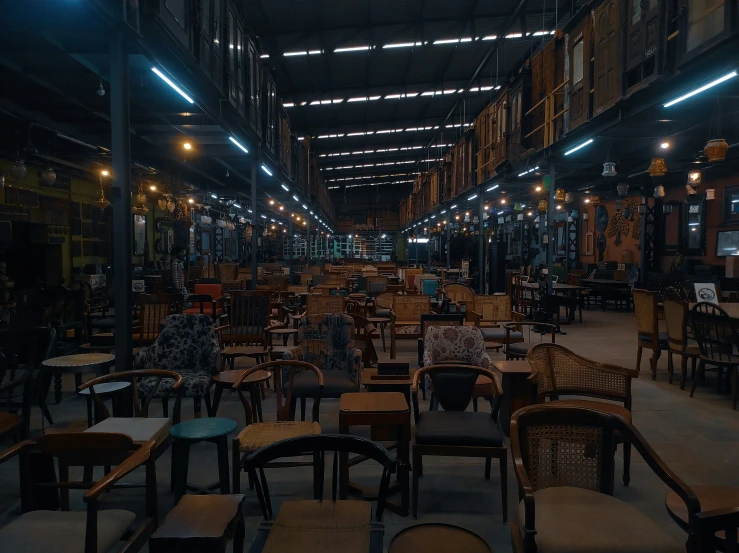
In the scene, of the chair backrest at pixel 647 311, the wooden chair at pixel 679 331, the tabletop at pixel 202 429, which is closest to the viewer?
the tabletop at pixel 202 429

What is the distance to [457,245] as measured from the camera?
24141 mm

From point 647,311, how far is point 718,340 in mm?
1006

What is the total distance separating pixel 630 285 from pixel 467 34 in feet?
25.1

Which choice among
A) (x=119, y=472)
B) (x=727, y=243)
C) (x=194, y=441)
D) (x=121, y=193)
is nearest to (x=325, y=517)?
(x=119, y=472)

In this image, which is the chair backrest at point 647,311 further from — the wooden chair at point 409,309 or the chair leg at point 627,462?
the chair leg at point 627,462

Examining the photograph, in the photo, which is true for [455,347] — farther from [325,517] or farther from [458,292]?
[458,292]

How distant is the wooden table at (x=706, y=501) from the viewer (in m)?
2.12

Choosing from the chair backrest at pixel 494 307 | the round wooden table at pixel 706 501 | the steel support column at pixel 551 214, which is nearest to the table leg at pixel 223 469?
the round wooden table at pixel 706 501

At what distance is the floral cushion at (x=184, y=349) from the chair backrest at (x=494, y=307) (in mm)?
4195

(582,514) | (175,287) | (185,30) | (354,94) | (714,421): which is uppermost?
(354,94)

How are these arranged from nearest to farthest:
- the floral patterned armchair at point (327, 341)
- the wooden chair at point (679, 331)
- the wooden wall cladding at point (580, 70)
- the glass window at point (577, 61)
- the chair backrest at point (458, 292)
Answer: the floral patterned armchair at point (327, 341), the wooden chair at point (679, 331), the wooden wall cladding at point (580, 70), the glass window at point (577, 61), the chair backrest at point (458, 292)

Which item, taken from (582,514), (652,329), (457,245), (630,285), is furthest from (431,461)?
(457,245)

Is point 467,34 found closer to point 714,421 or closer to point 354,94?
point 354,94

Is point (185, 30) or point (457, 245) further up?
point (185, 30)
